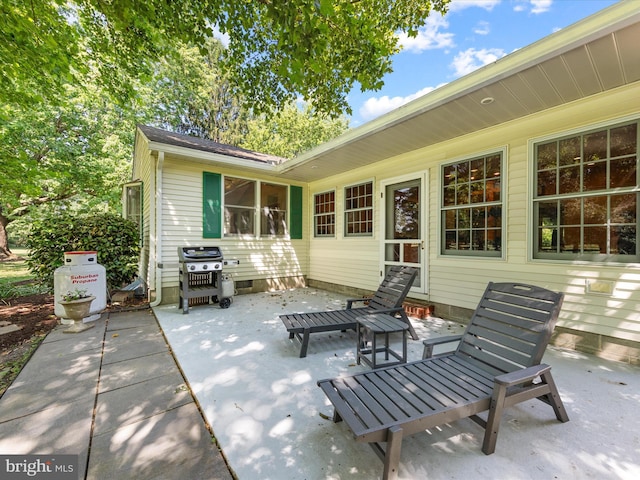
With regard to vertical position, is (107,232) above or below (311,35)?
below

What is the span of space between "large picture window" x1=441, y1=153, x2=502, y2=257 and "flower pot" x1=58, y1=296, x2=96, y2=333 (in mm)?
5650

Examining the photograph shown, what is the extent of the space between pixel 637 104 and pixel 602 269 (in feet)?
5.95

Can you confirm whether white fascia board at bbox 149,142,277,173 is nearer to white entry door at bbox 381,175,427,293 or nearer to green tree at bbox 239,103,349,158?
white entry door at bbox 381,175,427,293

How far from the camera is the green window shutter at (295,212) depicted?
735cm

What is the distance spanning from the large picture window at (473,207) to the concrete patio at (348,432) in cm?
170

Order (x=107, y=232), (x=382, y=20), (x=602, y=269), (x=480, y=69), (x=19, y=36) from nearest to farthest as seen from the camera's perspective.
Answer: (x=480, y=69) → (x=602, y=269) → (x=19, y=36) → (x=382, y=20) → (x=107, y=232)

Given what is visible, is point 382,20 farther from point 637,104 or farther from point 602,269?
point 602,269

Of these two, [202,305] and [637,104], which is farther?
[202,305]

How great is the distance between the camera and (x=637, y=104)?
288 centimetres

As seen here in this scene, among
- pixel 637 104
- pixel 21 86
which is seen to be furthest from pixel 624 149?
pixel 21 86

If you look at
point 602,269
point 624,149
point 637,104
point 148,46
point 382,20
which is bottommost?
point 602,269

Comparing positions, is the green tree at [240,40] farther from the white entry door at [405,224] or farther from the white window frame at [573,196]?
the white window frame at [573,196]

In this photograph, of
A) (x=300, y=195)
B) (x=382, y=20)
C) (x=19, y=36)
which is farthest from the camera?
(x=300, y=195)

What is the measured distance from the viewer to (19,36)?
369cm
